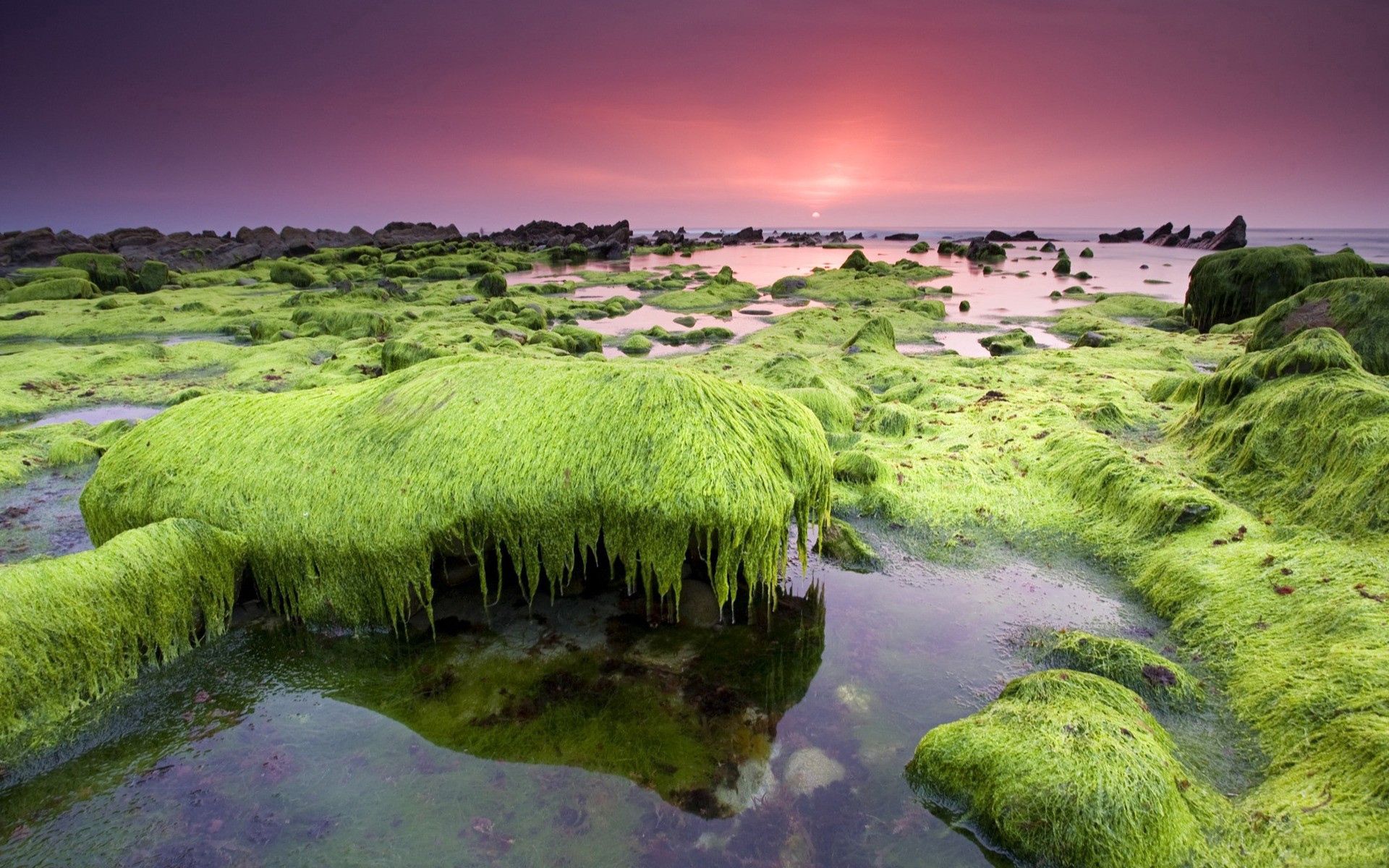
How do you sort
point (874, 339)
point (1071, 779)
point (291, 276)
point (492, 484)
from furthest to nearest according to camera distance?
point (291, 276) → point (874, 339) → point (492, 484) → point (1071, 779)

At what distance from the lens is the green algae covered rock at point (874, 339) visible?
680 inches

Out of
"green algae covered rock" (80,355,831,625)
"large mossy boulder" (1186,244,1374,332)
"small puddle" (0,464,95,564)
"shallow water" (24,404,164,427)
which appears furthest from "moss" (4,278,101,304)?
"large mossy boulder" (1186,244,1374,332)

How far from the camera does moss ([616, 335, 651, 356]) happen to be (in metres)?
19.2

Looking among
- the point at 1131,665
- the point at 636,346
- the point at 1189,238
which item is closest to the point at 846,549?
the point at 1131,665

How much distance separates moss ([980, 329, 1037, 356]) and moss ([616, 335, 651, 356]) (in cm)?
961

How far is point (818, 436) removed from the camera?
6.39 metres

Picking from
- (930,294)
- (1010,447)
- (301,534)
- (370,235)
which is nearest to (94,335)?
(301,534)

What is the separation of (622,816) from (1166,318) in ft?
78.0

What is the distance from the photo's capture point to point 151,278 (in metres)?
31.5

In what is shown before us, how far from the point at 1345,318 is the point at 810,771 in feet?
36.3

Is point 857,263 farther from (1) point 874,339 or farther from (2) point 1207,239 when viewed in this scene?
(2) point 1207,239

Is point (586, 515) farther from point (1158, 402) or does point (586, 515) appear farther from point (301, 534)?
point (1158, 402)

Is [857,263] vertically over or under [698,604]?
over

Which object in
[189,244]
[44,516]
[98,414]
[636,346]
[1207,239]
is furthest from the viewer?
[1207,239]
